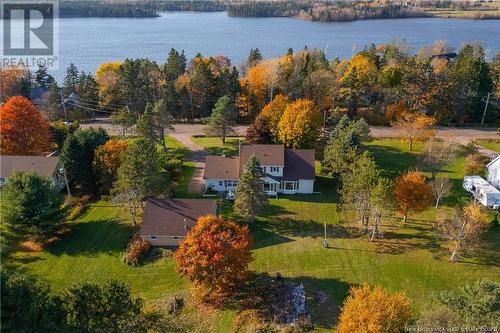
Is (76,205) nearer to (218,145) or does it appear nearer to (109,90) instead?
(218,145)

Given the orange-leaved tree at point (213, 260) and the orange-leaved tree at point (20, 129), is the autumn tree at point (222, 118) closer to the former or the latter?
the orange-leaved tree at point (20, 129)

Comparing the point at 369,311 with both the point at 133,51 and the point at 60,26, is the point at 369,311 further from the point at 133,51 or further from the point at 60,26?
the point at 60,26

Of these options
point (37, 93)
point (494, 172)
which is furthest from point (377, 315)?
point (37, 93)

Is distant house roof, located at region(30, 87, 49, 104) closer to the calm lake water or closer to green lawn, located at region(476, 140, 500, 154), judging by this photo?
the calm lake water

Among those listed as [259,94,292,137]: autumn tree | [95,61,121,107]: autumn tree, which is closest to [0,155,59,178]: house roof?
[259,94,292,137]: autumn tree

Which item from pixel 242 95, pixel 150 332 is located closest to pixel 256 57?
pixel 242 95

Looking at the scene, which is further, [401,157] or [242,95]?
[242,95]
